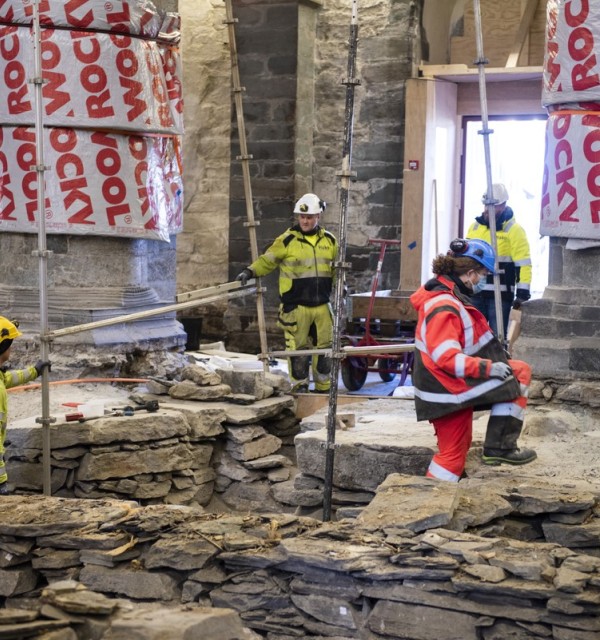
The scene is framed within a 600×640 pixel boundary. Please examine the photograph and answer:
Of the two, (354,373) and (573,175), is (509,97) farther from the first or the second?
(573,175)

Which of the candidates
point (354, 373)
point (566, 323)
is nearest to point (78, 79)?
point (354, 373)

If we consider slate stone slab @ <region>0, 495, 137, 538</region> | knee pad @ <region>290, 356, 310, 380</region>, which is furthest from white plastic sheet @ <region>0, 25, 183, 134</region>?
slate stone slab @ <region>0, 495, 137, 538</region>

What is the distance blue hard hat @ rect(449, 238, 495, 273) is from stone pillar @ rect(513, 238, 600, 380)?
1299 millimetres

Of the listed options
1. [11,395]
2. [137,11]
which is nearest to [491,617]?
[11,395]

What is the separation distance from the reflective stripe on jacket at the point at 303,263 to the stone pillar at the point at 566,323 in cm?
221

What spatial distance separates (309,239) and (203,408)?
6.17 feet

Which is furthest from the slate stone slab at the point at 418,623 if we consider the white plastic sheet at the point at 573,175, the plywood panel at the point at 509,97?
the plywood panel at the point at 509,97

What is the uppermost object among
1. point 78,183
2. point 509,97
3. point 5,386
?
point 509,97

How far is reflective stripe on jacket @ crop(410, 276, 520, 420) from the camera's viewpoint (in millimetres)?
6500

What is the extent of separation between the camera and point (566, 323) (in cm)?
817

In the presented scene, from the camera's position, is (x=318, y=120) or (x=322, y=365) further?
(x=318, y=120)

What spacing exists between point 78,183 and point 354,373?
3.08 m

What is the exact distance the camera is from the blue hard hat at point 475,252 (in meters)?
6.89

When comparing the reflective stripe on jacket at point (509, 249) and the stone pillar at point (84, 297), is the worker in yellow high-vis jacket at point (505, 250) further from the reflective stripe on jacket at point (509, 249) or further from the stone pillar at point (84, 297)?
the stone pillar at point (84, 297)
